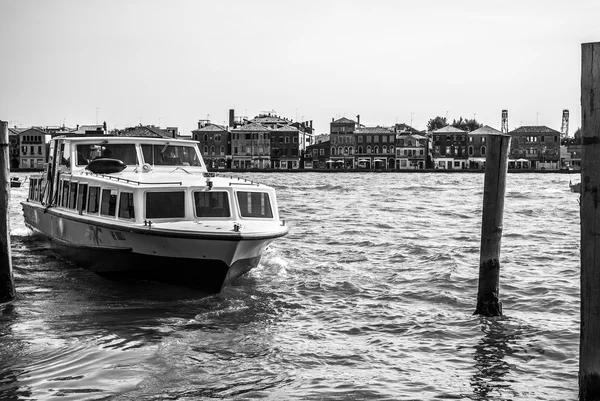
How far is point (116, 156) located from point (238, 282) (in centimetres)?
398

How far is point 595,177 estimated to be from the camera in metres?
7.49

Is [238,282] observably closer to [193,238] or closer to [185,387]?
[193,238]

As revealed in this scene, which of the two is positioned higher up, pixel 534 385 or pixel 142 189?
pixel 142 189

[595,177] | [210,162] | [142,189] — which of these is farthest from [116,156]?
[210,162]

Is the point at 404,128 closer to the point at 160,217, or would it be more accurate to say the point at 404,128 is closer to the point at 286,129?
the point at 286,129

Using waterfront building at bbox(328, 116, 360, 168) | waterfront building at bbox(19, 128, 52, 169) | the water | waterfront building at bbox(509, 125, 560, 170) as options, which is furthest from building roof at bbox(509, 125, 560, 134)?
the water

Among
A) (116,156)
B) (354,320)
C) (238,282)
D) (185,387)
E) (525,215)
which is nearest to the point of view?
(185,387)

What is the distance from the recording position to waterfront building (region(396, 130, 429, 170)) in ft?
400

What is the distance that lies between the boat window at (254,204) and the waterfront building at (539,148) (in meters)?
111

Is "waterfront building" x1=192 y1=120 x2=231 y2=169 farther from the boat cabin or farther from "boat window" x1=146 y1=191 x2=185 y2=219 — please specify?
"boat window" x1=146 y1=191 x2=185 y2=219

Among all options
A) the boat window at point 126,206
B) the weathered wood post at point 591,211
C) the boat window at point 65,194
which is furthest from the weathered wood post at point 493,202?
the boat window at point 65,194

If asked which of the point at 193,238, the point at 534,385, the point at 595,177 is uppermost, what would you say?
the point at 595,177

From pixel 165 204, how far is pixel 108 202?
1.39 m

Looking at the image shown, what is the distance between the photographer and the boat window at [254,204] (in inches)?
601
